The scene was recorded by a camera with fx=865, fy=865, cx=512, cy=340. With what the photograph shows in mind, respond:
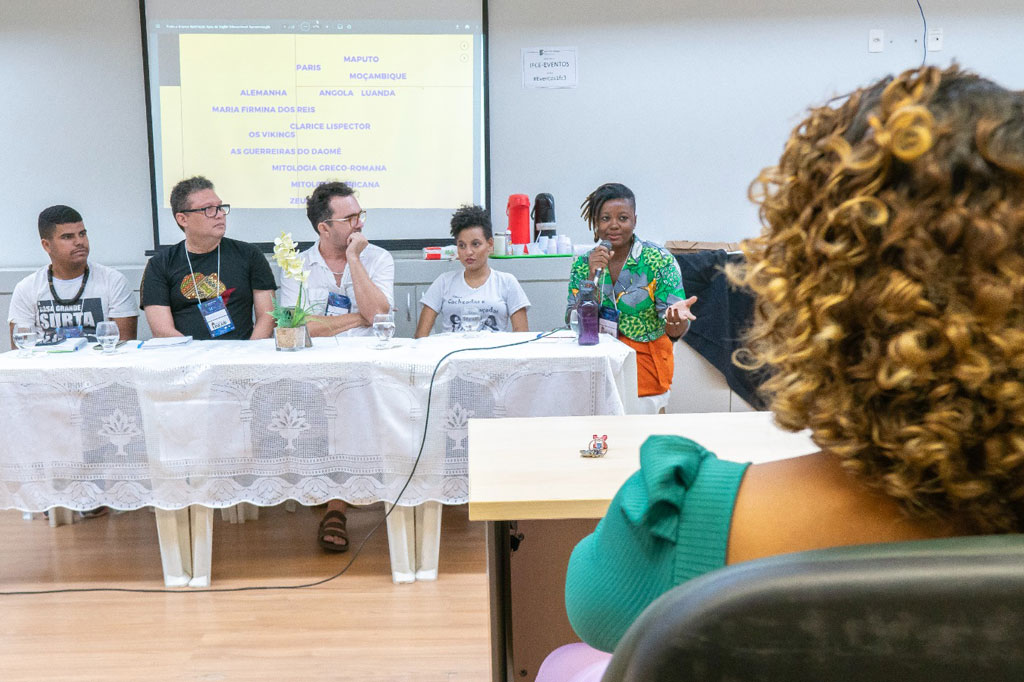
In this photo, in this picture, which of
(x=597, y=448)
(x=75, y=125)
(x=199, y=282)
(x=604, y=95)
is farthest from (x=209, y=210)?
(x=597, y=448)

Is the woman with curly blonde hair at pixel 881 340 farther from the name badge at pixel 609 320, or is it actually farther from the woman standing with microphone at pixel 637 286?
the woman standing with microphone at pixel 637 286

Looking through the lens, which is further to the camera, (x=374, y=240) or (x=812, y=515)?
(x=374, y=240)

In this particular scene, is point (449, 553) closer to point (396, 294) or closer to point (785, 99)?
point (396, 294)

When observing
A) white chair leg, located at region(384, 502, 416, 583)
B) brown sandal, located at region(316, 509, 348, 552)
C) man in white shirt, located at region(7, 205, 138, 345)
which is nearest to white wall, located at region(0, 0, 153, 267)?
man in white shirt, located at region(7, 205, 138, 345)

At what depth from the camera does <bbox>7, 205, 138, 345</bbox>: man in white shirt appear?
11.4 ft

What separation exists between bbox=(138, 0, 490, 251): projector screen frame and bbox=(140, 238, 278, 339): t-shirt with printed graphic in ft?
2.59

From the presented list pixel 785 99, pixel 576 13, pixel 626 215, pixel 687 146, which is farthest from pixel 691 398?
pixel 576 13

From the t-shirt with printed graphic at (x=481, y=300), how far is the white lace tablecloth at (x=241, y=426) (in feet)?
3.15

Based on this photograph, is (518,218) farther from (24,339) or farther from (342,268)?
(24,339)

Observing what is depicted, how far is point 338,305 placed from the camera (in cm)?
358

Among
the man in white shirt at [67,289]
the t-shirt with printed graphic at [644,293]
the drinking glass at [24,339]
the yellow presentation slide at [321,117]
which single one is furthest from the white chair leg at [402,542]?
the yellow presentation slide at [321,117]

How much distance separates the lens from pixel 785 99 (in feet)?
14.7

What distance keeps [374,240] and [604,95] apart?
4.54 feet

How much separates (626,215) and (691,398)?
39.1 inches
